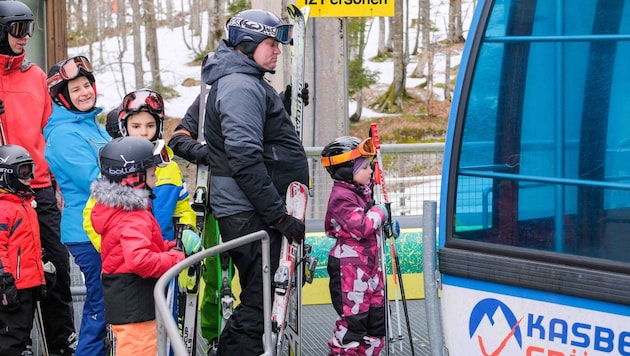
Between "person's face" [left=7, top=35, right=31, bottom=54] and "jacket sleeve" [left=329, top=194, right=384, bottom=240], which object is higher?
"person's face" [left=7, top=35, right=31, bottom=54]

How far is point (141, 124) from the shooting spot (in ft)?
15.8

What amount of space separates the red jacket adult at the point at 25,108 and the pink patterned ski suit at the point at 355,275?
173cm

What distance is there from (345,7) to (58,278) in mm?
2718

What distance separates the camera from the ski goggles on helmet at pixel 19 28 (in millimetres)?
4922

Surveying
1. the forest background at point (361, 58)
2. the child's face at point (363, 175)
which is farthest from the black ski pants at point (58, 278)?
the forest background at point (361, 58)

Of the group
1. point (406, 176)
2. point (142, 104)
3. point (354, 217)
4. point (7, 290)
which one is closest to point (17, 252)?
point (7, 290)

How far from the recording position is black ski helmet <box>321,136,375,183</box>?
502 cm

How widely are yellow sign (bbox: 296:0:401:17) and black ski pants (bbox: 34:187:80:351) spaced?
7.48 ft

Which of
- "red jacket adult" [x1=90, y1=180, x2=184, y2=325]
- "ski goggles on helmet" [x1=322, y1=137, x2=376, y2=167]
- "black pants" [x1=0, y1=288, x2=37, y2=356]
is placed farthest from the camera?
"ski goggles on helmet" [x1=322, y1=137, x2=376, y2=167]

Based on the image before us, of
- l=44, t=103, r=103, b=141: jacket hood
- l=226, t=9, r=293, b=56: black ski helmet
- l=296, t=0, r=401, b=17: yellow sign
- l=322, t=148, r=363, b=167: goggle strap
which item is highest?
l=296, t=0, r=401, b=17: yellow sign

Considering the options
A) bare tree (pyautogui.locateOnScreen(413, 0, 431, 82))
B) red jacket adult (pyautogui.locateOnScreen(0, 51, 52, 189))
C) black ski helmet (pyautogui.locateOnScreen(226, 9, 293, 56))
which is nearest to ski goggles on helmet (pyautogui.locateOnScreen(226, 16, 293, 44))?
black ski helmet (pyautogui.locateOnScreen(226, 9, 293, 56))

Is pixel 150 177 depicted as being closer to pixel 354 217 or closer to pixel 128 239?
pixel 128 239

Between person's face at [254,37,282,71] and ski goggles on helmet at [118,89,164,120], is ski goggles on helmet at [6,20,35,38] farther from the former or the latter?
person's face at [254,37,282,71]

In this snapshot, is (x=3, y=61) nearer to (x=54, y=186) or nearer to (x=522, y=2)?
(x=54, y=186)
